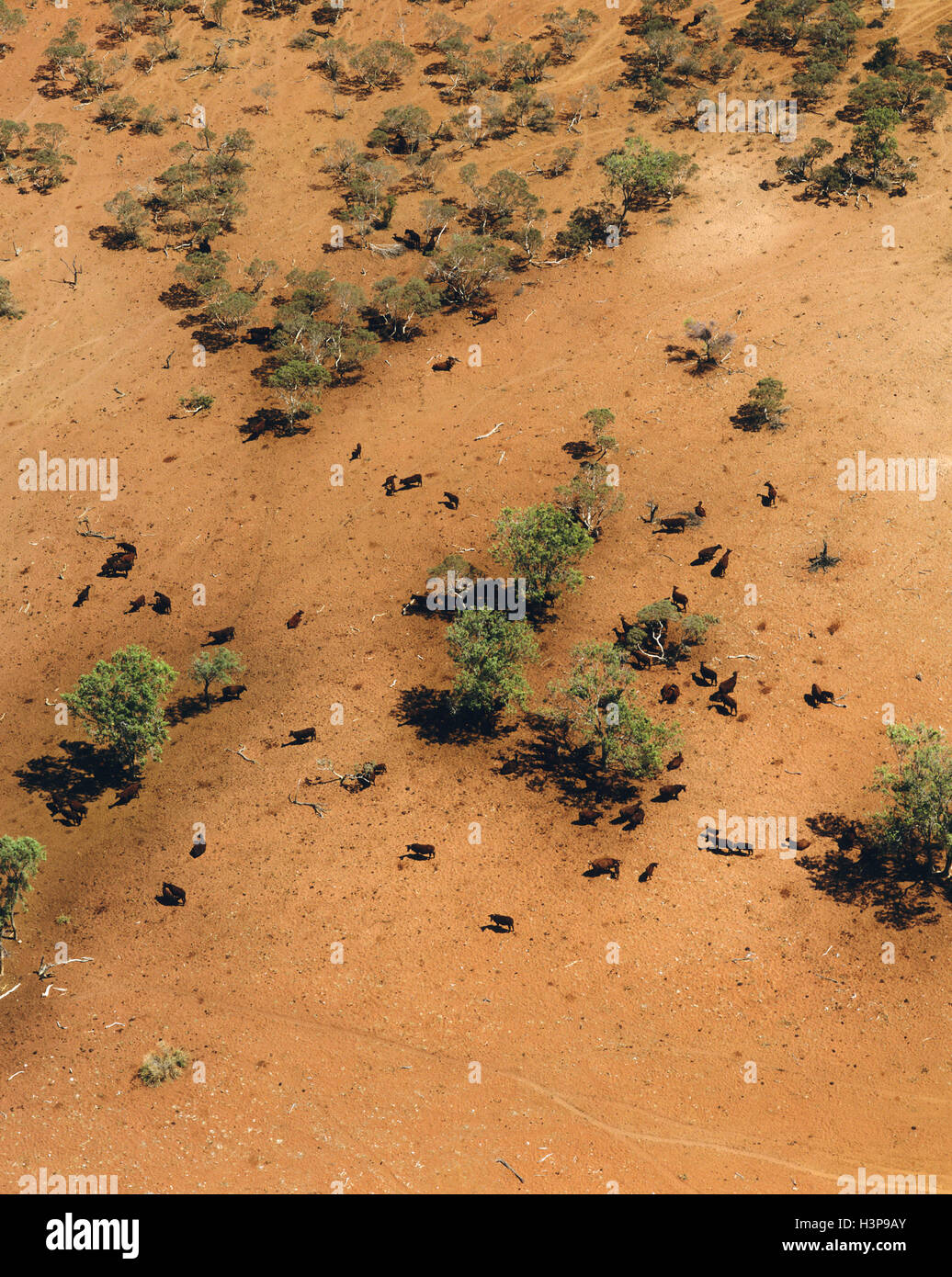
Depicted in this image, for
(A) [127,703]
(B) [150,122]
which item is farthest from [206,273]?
(A) [127,703]

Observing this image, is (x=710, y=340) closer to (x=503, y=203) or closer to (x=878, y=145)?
(x=503, y=203)

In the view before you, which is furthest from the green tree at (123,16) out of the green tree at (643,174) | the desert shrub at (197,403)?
the desert shrub at (197,403)

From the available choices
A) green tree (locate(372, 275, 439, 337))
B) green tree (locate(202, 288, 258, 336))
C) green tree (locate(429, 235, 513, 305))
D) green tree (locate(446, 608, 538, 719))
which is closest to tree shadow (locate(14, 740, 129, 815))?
green tree (locate(446, 608, 538, 719))

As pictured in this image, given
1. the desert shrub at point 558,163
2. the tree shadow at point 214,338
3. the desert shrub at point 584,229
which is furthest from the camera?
the desert shrub at point 558,163

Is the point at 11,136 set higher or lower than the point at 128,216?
higher

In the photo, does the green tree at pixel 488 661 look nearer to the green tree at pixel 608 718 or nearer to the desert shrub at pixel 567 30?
the green tree at pixel 608 718

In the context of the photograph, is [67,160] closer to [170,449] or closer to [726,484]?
[170,449]
